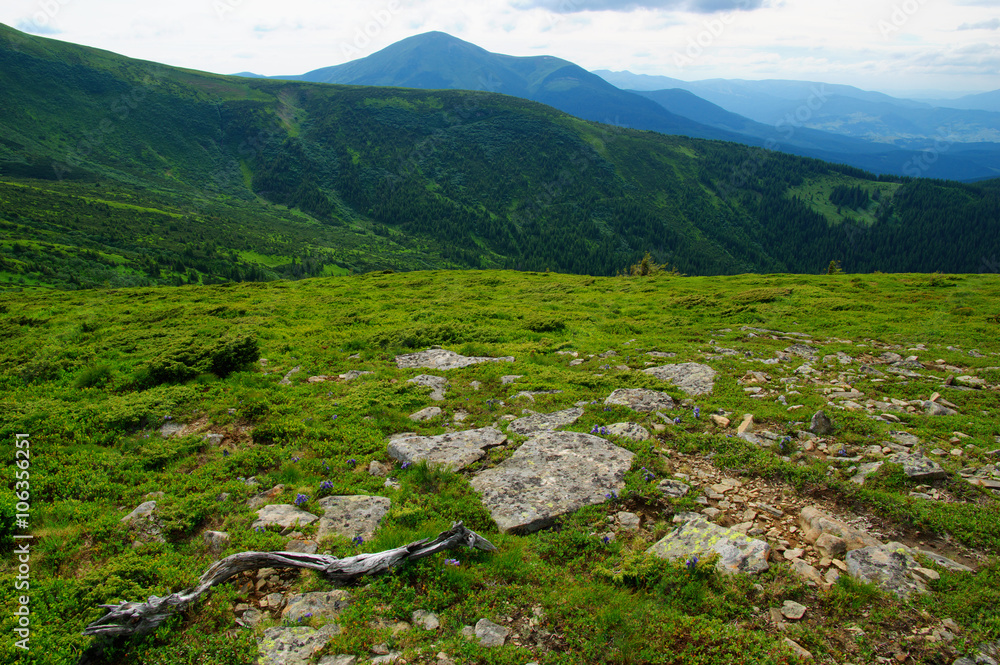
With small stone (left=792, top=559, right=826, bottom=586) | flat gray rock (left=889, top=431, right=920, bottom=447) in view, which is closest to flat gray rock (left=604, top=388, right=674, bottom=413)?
flat gray rock (left=889, top=431, right=920, bottom=447)

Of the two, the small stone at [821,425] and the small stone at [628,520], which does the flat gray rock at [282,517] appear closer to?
the small stone at [628,520]

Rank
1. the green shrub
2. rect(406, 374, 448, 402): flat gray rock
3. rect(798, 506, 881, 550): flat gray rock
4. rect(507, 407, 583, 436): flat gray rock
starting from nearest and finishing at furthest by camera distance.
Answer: rect(798, 506, 881, 550): flat gray rock, the green shrub, rect(507, 407, 583, 436): flat gray rock, rect(406, 374, 448, 402): flat gray rock

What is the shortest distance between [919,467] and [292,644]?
10913 mm

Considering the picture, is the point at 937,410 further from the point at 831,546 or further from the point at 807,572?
the point at 807,572

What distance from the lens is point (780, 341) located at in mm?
18109

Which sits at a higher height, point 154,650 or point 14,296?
point 154,650

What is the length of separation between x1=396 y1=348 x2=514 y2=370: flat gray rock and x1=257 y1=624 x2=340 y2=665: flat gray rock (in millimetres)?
10561

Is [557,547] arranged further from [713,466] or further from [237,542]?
[237,542]

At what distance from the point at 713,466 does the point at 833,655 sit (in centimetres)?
403

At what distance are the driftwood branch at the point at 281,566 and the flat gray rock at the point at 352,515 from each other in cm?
78

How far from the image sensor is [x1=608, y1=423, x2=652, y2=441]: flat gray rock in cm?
1001

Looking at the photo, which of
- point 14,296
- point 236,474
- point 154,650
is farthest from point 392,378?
point 14,296

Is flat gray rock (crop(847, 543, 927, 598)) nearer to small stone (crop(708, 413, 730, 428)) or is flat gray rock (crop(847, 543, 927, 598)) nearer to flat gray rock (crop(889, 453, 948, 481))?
flat gray rock (crop(889, 453, 948, 481))

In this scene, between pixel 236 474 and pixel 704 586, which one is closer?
pixel 704 586
